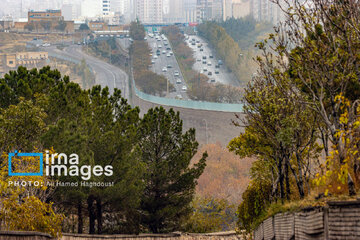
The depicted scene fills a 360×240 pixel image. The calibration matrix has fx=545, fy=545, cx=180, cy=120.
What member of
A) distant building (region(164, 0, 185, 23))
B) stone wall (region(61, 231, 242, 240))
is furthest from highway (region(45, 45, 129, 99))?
stone wall (region(61, 231, 242, 240))

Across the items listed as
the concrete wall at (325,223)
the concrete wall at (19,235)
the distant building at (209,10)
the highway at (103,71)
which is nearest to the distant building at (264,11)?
the distant building at (209,10)

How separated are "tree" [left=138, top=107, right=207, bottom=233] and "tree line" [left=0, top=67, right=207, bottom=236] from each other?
1.4 inches

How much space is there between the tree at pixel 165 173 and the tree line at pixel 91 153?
4 centimetres

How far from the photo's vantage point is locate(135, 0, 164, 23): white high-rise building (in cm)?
14375

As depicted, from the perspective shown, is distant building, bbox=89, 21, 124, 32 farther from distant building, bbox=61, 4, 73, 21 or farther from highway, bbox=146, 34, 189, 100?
distant building, bbox=61, 4, 73, 21

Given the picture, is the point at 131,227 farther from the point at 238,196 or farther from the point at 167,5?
the point at 167,5

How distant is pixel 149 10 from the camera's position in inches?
5738

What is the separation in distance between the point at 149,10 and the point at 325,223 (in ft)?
470

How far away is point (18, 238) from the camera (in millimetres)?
8219

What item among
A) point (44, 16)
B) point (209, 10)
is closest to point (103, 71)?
point (44, 16)

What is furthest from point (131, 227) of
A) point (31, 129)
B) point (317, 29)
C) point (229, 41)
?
point (229, 41)

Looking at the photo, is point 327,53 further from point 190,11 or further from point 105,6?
point 105,6

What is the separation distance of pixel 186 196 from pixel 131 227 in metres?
2.84

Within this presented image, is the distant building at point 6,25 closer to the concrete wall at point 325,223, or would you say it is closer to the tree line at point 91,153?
the tree line at point 91,153
